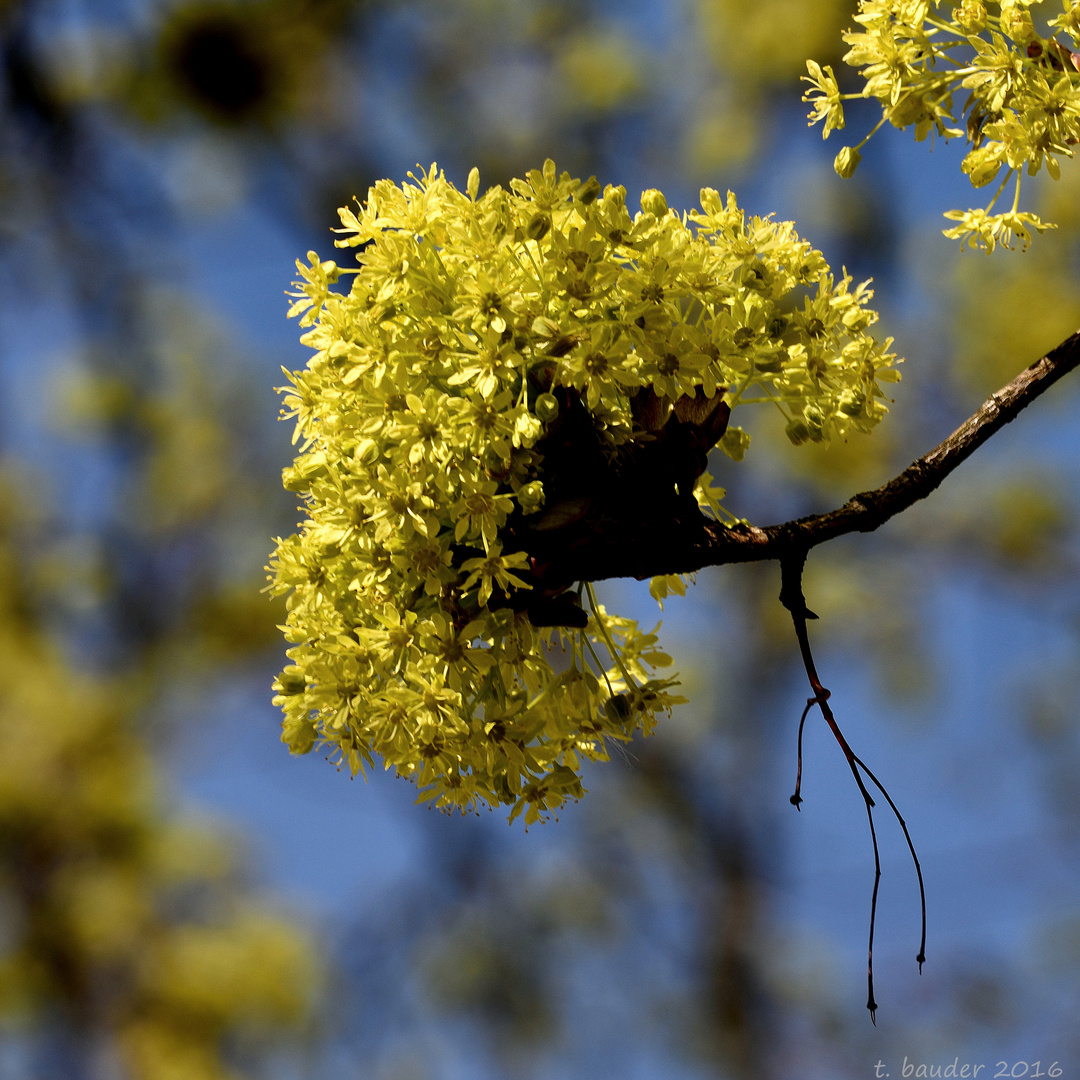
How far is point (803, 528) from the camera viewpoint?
151 cm

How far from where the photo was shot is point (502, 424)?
1.45 meters

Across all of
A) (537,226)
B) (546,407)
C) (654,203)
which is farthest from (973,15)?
(546,407)

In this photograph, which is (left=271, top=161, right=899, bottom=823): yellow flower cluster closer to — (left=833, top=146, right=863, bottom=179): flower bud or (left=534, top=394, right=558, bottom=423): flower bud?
(left=534, top=394, right=558, bottom=423): flower bud

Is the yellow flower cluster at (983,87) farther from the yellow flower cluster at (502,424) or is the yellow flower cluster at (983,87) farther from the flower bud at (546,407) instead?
the flower bud at (546,407)

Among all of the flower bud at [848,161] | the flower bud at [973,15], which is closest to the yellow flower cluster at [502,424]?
the flower bud at [848,161]

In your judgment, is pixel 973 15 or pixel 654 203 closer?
pixel 654 203

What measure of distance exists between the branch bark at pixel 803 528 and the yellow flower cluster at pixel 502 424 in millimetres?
28

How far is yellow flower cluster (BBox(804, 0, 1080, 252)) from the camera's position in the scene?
1.63m

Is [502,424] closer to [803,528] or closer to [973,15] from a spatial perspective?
[803,528]

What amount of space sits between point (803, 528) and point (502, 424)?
461 mm

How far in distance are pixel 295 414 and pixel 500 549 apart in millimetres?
489

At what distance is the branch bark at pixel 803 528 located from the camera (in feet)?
4.82

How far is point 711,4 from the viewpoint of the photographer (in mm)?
9992

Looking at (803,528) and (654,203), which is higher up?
(654,203)
